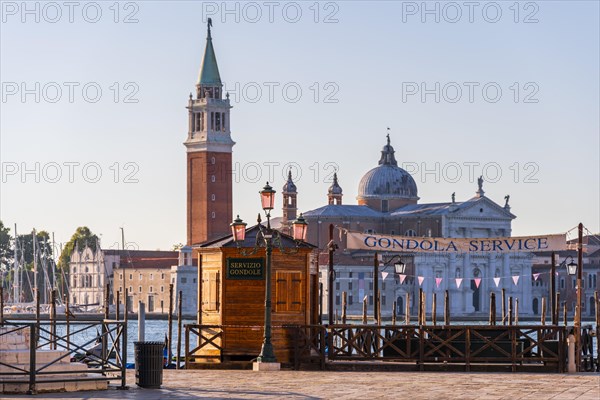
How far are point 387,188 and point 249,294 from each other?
130 metres

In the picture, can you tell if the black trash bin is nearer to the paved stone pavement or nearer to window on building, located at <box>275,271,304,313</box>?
the paved stone pavement

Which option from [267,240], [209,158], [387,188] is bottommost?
[267,240]

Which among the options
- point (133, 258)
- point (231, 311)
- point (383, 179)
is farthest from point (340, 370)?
point (133, 258)

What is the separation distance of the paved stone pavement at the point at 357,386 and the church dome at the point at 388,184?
131 metres

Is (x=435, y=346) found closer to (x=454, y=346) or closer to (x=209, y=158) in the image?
(x=454, y=346)

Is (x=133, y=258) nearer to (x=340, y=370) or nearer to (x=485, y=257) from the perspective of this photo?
(x=485, y=257)

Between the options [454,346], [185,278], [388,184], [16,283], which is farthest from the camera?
[388,184]

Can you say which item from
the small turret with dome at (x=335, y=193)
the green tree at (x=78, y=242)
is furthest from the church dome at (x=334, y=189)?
the green tree at (x=78, y=242)

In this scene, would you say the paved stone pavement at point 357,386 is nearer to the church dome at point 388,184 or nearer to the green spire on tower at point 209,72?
the green spire on tower at point 209,72

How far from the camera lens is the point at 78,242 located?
18400 cm

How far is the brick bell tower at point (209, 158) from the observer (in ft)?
465

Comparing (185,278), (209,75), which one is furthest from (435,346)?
(185,278)

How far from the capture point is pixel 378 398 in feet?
65.0

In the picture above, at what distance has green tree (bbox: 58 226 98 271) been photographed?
180 m
